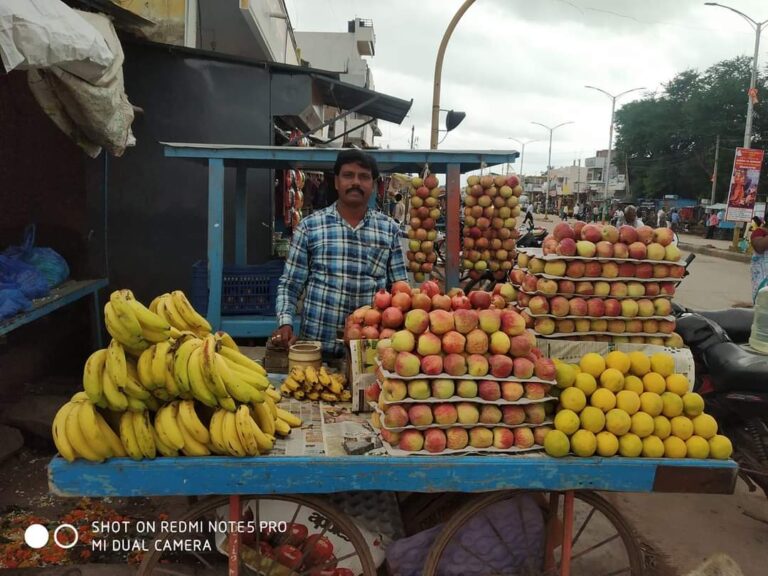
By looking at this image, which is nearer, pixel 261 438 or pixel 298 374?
pixel 261 438

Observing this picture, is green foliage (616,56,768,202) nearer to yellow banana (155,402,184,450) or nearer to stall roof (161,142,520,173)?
stall roof (161,142,520,173)

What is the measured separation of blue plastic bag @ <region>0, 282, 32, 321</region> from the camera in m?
4.28

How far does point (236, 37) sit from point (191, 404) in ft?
34.2

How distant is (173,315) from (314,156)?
290cm

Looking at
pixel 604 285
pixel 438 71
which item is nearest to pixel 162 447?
pixel 604 285

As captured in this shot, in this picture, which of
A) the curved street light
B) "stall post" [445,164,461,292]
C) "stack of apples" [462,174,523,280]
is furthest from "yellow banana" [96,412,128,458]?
the curved street light

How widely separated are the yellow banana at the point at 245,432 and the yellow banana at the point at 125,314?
492 millimetres

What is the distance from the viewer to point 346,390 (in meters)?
2.95

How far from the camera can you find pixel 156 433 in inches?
84.7

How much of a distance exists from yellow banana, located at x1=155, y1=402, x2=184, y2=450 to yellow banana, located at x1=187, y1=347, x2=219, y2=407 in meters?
0.12

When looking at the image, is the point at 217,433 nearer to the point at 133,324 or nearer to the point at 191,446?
the point at 191,446

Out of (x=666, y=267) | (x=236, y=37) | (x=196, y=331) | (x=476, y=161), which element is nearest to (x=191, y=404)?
(x=196, y=331)

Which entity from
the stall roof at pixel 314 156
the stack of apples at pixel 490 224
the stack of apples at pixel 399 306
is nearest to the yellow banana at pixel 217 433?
the stack of apples at pixel 399 306

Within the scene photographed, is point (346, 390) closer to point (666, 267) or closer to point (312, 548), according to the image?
point (312, 548)
